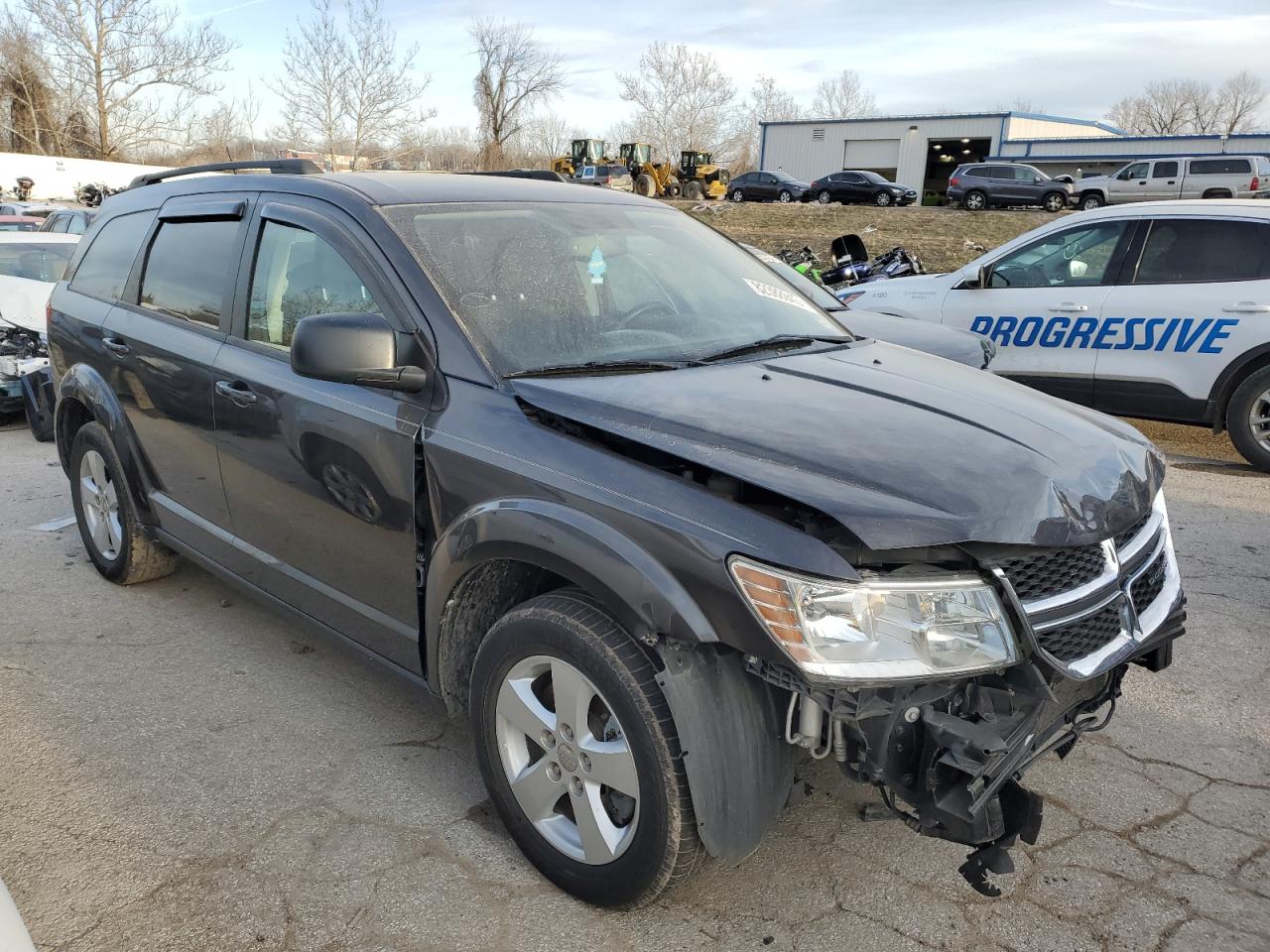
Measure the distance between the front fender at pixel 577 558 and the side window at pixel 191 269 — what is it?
163 centimetres

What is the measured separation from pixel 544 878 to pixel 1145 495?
1.86 metres

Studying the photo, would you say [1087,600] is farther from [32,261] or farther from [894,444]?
[32,261]

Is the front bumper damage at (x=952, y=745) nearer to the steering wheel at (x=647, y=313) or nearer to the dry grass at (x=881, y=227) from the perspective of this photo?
the steering wheel at (x=647, y=313)

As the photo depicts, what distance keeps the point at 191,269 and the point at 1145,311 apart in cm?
608

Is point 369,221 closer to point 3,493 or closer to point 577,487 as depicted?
point 577,487

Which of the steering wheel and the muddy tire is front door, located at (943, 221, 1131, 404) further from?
the muddy tire

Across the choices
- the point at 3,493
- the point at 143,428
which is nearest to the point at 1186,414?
the point at 143,428

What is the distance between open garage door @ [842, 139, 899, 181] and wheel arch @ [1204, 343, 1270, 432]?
2253 inches

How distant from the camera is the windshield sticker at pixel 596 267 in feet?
10.4

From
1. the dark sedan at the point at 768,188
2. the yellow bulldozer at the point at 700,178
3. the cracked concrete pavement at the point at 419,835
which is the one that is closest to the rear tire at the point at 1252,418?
the cracked concrete pavement at the point at 419,835

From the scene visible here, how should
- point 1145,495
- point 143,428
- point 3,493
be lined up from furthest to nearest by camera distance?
point 3,493 < point 143,428 < point 1145,495

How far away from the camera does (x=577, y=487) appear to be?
232 cm

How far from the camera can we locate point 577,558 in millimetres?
2266

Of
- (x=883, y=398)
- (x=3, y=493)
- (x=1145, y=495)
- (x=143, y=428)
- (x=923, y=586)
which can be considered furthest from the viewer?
(x=3, y=493)
